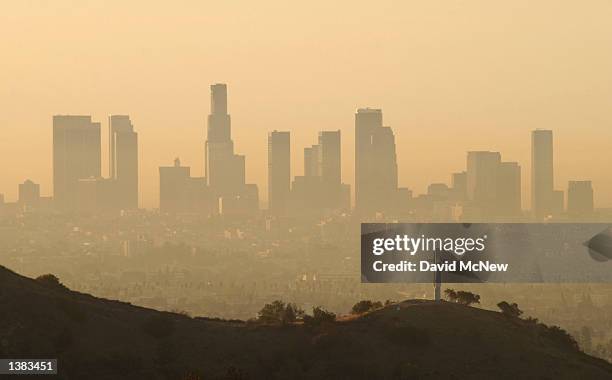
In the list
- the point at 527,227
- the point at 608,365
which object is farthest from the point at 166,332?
the point at 527,227

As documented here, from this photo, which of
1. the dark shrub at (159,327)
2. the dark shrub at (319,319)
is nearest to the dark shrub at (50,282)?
the dark shrub at (159,327)

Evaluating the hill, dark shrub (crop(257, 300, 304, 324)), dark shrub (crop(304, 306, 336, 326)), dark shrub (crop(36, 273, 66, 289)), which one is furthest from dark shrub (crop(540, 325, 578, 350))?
dark shrub (crop(36, 273, 66, 289))

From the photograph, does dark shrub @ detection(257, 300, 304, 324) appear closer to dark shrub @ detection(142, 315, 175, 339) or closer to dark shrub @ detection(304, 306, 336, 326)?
dark shrub @ detection(304, 306, 336, 326)

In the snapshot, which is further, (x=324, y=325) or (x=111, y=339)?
(x=324, y=325)

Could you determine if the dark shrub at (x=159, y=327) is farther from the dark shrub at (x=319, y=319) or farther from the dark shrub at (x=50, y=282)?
the dark shrub at (x=50, y=282)

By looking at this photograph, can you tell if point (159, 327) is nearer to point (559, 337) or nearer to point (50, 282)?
point (50, 282)

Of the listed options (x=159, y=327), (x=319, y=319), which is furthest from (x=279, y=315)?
(x=159, y=327)

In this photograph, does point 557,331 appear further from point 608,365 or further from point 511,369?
point 511,369

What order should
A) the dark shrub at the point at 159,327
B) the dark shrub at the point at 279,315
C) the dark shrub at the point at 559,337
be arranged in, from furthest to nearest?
1. the dark shrub at the point at 559,337
2. the dark shrub at the point at 279,315
3. the dark shrub at the point at 159,327
